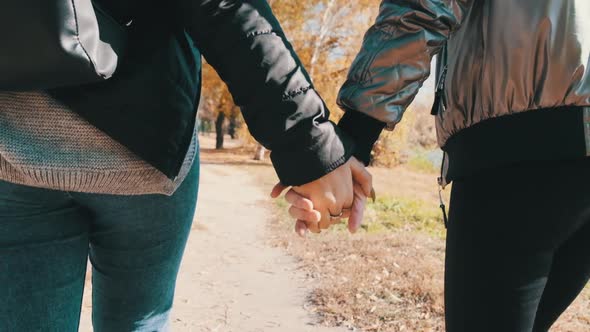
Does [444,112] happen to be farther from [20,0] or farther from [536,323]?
[20,0]

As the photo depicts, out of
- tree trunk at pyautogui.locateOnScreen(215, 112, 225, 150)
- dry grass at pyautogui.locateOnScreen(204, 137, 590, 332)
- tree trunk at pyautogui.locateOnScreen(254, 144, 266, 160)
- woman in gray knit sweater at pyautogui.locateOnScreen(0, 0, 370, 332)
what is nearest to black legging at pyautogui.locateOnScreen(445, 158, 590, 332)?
woman in gray knit sweater at pyautogui.locateOnScreen(0, 0, 370, 332)

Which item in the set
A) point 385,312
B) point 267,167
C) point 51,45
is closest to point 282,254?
point 385,312

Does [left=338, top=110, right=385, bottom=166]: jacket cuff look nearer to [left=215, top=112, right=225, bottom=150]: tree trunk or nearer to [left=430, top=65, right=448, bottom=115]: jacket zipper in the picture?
[left=430, top=65, right=448, bottom=115]: jacket zipper

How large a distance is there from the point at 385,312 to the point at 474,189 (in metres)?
2.10

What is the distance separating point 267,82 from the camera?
3.44 feet

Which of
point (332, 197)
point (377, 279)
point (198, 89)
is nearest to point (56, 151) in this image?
point (198, 89)

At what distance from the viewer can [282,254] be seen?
4750 mm

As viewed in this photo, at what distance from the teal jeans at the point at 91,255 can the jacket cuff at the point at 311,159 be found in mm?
242

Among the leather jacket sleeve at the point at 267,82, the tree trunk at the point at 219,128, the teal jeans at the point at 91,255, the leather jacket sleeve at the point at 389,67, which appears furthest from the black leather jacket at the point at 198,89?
the tree trunk at the point at 219,128

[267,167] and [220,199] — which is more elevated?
[220,199]

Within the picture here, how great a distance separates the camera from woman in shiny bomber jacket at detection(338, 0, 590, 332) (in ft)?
3.66

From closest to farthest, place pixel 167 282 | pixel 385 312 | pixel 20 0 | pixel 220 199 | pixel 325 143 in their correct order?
pixel 20 0, pixel 325 143, pixel 167 282, pixel 385 312, pixel 220 199

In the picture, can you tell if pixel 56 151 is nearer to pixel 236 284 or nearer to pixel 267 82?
pixel 267 82

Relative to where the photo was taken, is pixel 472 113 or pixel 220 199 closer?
pixel 472 113
